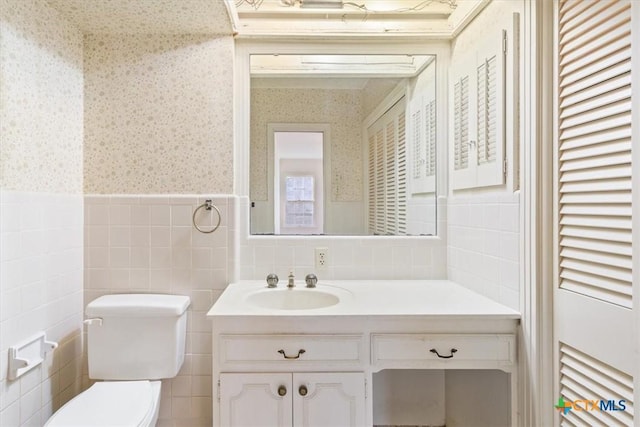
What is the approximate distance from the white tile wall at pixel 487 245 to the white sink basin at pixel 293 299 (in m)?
0.66

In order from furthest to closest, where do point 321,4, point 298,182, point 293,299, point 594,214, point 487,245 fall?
point 298,182
point 321,4
point 293,299
point 487,245
point 594,214

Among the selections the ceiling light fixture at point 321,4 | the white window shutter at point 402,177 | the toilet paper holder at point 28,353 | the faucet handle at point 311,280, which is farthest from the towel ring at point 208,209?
the ceiling light fixture at point 321,4

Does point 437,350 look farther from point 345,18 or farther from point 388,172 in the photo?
point 345,18

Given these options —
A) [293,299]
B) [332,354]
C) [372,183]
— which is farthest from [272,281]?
[372,183]

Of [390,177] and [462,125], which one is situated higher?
[462,125]

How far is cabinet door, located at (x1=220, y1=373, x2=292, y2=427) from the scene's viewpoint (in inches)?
51.9

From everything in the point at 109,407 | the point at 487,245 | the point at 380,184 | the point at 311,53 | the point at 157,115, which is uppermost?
the point at 311,53

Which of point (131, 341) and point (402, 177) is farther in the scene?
point (402, 177)

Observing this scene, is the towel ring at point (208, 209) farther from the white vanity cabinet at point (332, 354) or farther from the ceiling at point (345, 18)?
the ceiling at point (345, 18)

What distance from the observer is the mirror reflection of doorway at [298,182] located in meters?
1.94

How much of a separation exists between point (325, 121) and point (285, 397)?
131 cm

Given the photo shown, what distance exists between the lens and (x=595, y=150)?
40.5 inches

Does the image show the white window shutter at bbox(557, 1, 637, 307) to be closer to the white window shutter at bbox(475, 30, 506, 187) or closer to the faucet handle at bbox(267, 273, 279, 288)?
the white window shutter at bbox(475, 30, 506, 187)

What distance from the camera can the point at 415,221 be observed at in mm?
1960
